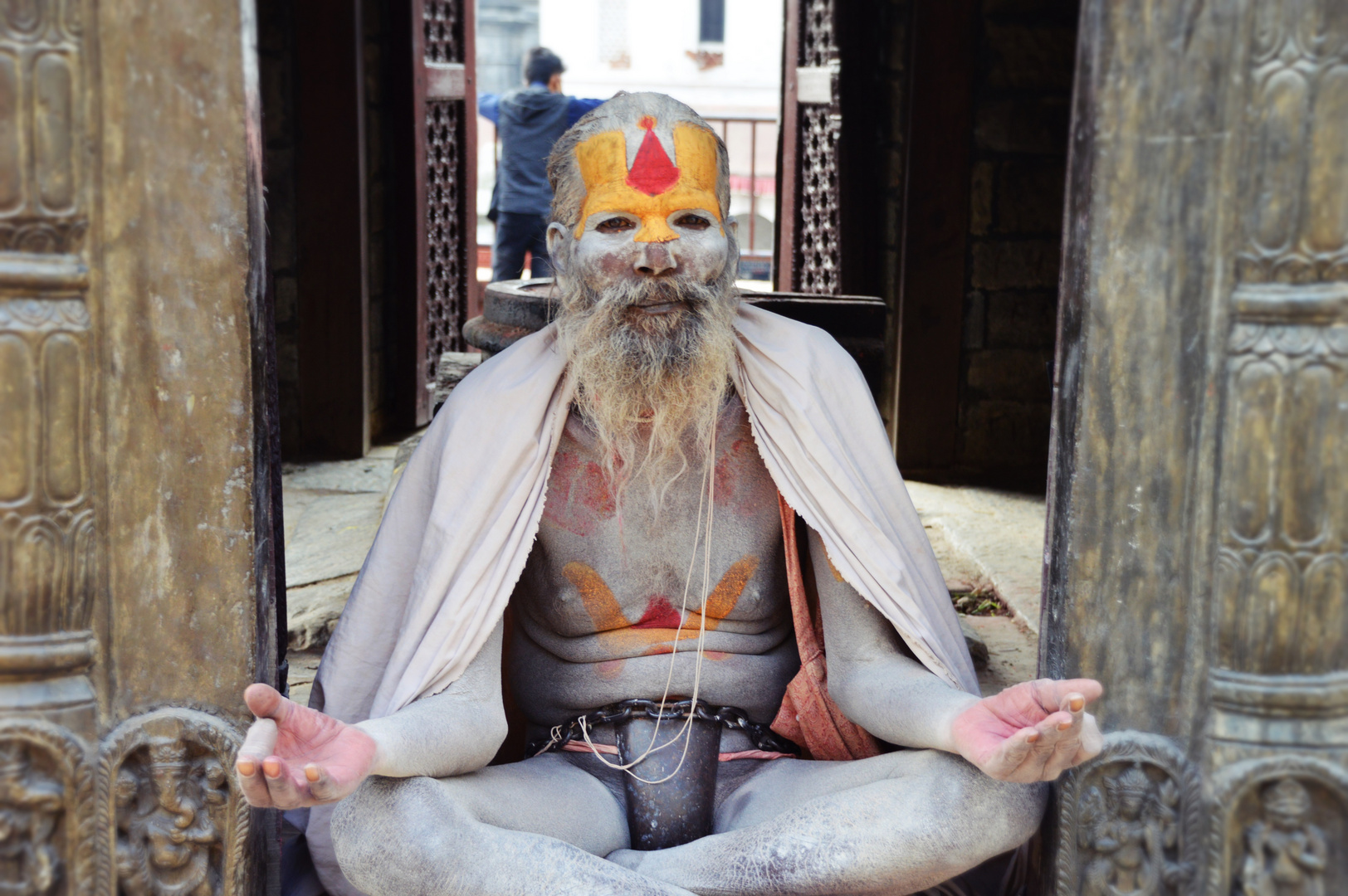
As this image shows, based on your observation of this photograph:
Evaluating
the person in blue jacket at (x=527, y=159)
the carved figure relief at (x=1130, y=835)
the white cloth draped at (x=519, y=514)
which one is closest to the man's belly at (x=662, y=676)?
the white cloth draped at (x=519, y=514)

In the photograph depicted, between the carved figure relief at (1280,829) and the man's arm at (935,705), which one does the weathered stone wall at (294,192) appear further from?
the carved figure relief at (1280,829)

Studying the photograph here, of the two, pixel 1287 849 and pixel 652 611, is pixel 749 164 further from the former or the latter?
pixel 1287 849

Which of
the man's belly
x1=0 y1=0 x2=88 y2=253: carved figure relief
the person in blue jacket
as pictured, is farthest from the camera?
the person in blue jacket

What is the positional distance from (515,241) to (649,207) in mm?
5697

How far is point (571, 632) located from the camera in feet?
8.57

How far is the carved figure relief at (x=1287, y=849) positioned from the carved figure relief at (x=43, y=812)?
1870mm

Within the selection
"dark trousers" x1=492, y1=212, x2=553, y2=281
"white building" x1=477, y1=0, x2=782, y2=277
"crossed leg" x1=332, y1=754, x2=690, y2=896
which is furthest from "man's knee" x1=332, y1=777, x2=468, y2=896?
"white building" x1=477, y1=0, x2=782, y2=277

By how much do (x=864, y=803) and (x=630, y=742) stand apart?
1.77 ft

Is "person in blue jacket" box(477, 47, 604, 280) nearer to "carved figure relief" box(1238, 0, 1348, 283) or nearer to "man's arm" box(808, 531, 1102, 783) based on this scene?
"man's arm" box(808, 531, 1102, 783)

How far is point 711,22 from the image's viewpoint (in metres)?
23.5

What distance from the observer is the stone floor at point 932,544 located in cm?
402

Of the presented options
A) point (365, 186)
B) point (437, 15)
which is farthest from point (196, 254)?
point (437, 15)

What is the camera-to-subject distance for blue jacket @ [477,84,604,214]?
796cm

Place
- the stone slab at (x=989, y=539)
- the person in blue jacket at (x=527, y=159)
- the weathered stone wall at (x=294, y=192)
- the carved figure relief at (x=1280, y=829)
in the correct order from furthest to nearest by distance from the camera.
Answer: the person in blue jacket at (x=527, y=159) < the weathered stone wall at (x=294, y=192) < the stone slab at (x=989, y=539) < the carved figure relief at (x=1280, y=829)
